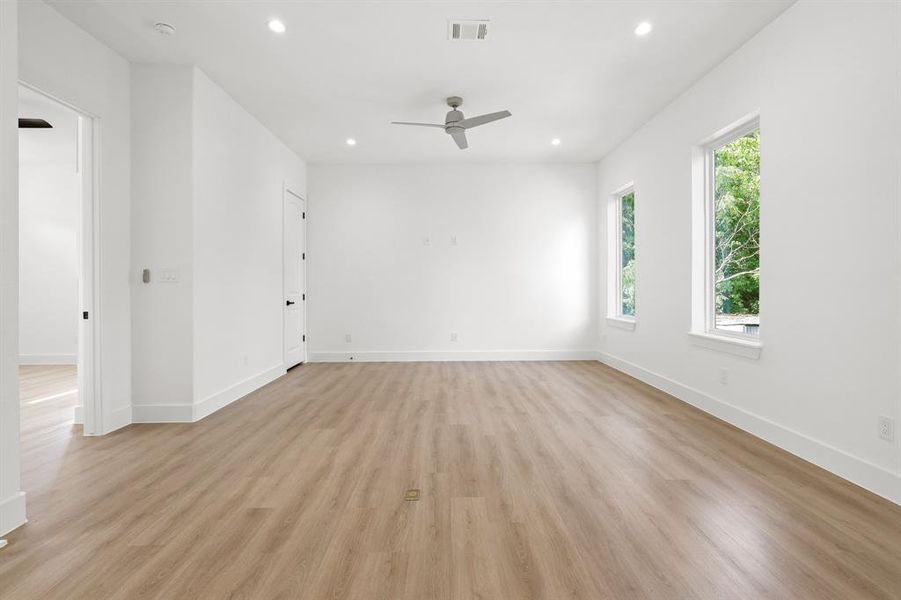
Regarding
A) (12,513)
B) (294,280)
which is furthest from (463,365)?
(12,513)

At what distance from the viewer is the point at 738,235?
354 centimetres

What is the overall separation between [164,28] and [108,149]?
1.02 metres

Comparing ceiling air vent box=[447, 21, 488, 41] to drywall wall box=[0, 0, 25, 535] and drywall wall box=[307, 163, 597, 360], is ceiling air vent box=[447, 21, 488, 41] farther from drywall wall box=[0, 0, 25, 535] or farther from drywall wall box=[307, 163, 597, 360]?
drywall wall box=[307, 163, 597, 360]

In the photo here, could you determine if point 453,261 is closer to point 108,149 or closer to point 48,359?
point 108,149

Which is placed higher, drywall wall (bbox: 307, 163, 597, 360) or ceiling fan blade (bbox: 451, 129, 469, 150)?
ceiling fan blade (bbox: 451, 129, 469, 150)

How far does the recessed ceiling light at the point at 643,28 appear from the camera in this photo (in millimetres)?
3008

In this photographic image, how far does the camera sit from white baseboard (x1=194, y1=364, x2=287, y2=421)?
3643mm

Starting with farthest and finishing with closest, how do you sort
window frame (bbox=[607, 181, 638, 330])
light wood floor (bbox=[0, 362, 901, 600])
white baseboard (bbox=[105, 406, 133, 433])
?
window frame (bbox=[607, 181, 638, 330])
white baseboard (bbox=[105, 406, 133, 433])
light wood floor (bbox=[0, 362, 901, 600])

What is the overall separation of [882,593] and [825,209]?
2.07 meters

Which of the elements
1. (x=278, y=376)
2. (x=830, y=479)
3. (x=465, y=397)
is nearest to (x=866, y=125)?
(x=830, y=479)

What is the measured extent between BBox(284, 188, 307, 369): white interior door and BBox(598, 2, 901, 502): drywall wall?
190 inches

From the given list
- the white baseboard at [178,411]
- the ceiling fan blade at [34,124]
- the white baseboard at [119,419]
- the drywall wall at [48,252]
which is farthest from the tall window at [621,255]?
the ceiling fan blade at [34,124]

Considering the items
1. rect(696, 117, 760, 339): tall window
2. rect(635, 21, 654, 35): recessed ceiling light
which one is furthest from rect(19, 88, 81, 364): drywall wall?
rect(696, 117, 760, 339): tall window

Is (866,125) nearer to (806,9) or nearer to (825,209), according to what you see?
(825,209)
